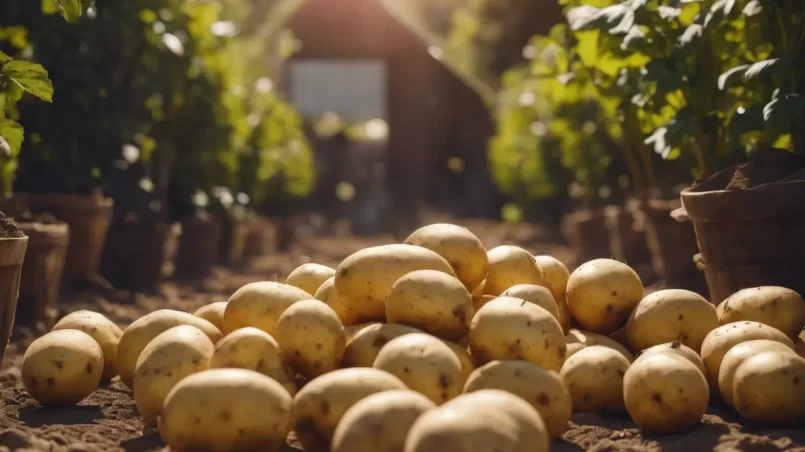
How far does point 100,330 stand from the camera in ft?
13.6

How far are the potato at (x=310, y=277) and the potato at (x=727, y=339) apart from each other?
1528mm

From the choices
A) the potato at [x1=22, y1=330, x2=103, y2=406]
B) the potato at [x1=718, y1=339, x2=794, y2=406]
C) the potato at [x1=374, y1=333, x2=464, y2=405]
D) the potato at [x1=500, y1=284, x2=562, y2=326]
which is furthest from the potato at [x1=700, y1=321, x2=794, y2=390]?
the potato at [x1=22, y1=330, x2=103, y2=406]

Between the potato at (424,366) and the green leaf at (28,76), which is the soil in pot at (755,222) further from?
the green leaf at (28,76)

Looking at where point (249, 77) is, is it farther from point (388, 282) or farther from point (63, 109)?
point (388, 282)

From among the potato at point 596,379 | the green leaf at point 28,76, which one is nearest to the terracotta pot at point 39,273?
the green leaf at point 28,76

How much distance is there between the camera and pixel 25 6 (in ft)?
23.9

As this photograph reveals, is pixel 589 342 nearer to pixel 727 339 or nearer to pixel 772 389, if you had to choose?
pixel 727 339

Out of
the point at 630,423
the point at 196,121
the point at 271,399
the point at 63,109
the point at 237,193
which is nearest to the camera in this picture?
the point at 271,399

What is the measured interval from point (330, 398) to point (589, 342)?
1.29 meters

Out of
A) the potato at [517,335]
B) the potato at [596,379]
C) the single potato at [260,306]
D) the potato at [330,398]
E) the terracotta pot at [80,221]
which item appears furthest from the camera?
the terracotta pot at [80,221]

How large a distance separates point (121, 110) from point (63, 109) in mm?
693

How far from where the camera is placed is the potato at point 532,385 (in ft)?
10.4

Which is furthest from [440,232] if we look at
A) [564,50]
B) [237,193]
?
[237,193]

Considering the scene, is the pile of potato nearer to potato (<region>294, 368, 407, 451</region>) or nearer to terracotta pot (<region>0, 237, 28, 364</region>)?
potato (<region>294, 368, 407, 451</region>)
